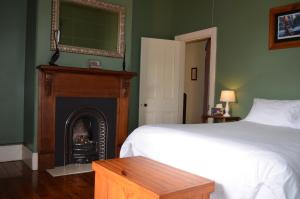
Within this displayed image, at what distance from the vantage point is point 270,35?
4105 millimetres

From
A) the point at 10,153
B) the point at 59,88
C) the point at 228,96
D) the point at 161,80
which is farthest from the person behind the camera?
the point at 161,80

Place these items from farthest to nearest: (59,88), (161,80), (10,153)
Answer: (161,80) < (10,153) < (59,88)

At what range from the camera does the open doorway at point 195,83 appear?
685 centimetres

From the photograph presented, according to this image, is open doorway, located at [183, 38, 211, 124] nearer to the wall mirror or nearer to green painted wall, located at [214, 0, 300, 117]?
green painted wall, located at [214, 0, 300, 117]

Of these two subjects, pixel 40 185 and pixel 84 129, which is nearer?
pixel 40 185

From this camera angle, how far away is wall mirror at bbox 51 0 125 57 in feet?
13.2

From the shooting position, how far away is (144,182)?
1819mm

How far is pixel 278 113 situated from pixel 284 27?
130cm

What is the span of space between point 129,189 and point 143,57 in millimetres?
3458

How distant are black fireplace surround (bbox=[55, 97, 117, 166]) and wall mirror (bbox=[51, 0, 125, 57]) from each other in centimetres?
74

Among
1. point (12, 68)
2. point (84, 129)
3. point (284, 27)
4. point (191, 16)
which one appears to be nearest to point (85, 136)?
point (84, 129)

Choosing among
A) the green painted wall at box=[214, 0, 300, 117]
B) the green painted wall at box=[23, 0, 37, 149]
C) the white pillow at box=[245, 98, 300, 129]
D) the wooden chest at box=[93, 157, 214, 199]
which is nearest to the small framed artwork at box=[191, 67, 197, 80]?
the green painted wall at box=[214, 0, 300, 117]

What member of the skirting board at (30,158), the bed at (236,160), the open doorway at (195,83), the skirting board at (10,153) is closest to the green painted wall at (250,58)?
the bed at (236,160)

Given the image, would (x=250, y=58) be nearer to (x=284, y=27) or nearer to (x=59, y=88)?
(x=284, y=27)
